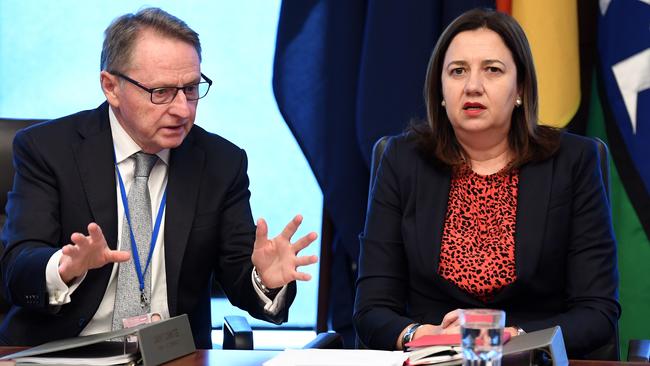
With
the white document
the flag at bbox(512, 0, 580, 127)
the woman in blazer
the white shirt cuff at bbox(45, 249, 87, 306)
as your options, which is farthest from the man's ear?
the flag at bbox(512, 0, 580, 127)

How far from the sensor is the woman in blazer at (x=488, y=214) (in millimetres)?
2496

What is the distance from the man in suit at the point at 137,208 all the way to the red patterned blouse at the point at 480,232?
0.48 metres

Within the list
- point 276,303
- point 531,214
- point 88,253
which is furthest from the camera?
point 531,214

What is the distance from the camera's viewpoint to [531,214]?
2549 mm

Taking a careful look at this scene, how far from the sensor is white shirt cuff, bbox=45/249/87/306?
2248mm

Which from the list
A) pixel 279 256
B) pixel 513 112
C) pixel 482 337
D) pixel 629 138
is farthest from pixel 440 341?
pixel 629 138

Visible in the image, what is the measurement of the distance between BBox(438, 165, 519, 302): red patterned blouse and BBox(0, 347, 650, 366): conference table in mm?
575

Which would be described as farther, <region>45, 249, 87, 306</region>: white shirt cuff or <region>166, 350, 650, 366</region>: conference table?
<region>45, 249, 87, 306</region>: white shirt cuff

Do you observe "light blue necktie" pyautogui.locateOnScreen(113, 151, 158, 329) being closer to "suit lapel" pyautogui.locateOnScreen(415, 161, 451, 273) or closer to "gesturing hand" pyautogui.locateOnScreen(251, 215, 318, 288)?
"gesturing hand" pyautogui.locateOnScreen(251, 215, 318, 288)

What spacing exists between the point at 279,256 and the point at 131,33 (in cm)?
75

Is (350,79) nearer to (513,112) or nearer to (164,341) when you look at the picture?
(513,112)

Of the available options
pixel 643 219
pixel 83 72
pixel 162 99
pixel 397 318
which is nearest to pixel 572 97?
pixel 643 219

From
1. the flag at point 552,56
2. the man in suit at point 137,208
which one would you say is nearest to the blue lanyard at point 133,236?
the man in suit at point 137,208

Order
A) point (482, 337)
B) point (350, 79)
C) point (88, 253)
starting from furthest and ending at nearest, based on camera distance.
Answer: point (350, 79) < point (88, 253) < point (482, 337)
